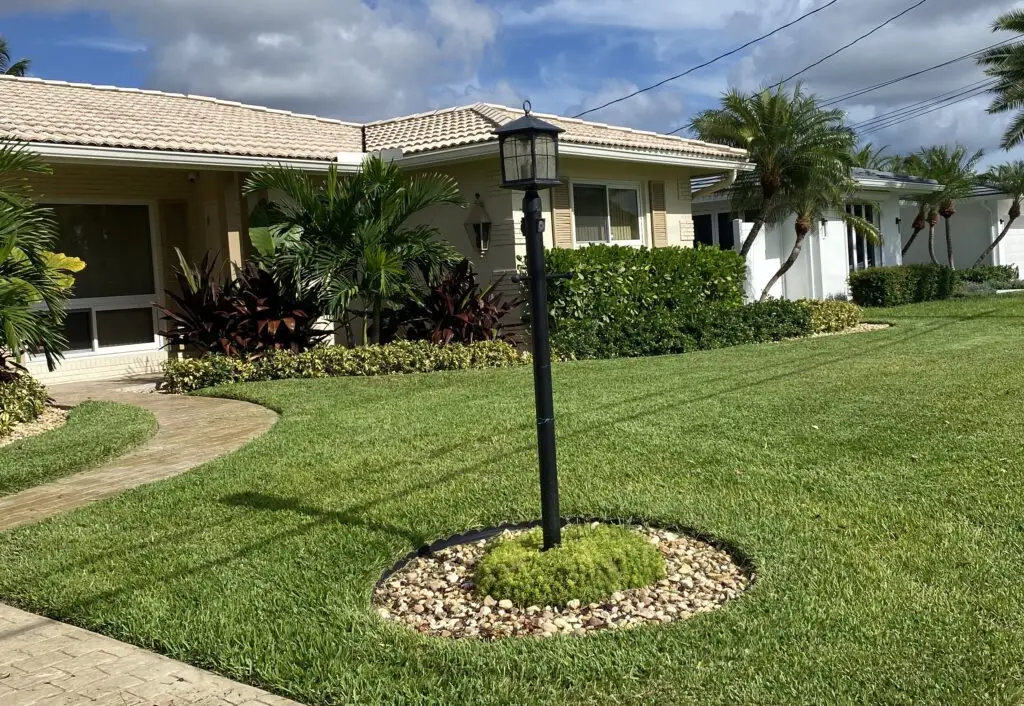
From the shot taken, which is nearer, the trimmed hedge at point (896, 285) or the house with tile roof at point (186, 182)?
the house with tile roof at point (186, 182)

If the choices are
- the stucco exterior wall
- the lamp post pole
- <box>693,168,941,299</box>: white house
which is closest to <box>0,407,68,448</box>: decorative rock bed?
the lamp post pole

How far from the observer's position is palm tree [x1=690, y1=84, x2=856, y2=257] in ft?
64.8

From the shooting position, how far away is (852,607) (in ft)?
13.8

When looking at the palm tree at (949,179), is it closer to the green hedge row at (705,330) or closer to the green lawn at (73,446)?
the green hedge row at (705,330)

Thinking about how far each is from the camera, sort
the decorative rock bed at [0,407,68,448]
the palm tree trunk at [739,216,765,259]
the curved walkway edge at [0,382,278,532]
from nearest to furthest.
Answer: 1. the curved walkway edge at [0,382,278,532]
2. the decorative rock bed at [0,407,68,448]
3. the palm tree trunk at [739,216,765,259]

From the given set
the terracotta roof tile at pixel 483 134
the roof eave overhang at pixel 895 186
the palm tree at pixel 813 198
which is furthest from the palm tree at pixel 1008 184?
the terracotta roof tile at pixel 483 134

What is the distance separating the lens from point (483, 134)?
1510 centimetres

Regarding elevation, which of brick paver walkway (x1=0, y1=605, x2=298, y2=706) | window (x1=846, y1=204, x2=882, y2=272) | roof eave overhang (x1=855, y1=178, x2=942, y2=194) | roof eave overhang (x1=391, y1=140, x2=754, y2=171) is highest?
roof eave overhang (x1=855, y1=178, x2=942, y2=194)

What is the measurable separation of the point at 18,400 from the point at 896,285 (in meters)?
19.6

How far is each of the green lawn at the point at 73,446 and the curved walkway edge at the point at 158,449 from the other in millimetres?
112

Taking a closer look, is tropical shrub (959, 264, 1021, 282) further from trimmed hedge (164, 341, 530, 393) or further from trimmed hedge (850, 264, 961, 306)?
trimmed hedge (164, 341, 530, 393)

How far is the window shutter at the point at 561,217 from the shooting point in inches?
621

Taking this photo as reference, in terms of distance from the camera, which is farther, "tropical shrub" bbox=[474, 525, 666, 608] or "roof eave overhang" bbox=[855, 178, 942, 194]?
"roof eave overhang" bbox=[855, 178, 942, 194]

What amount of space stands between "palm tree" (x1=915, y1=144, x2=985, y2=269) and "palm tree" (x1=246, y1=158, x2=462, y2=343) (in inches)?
926
